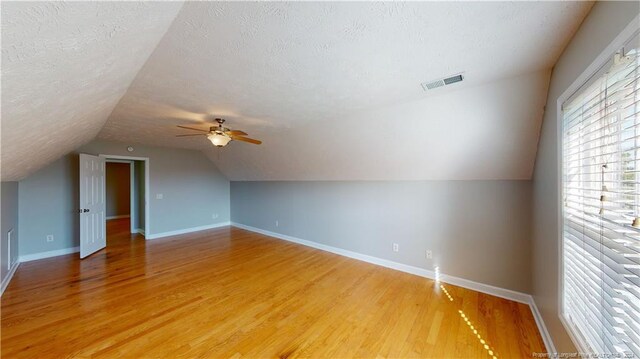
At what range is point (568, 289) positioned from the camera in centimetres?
148

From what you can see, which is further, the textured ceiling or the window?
the textured ceiling

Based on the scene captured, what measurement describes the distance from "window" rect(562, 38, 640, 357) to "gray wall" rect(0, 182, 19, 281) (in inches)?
219

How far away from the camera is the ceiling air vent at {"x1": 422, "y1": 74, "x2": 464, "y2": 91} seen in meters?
1.81

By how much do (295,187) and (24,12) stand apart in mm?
4345

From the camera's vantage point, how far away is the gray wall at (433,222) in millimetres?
2615

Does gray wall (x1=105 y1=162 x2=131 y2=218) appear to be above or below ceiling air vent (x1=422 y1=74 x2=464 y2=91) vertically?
below

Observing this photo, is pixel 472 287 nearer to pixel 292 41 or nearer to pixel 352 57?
pixel 352 57

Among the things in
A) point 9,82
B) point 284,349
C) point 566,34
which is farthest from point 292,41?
point 284,349

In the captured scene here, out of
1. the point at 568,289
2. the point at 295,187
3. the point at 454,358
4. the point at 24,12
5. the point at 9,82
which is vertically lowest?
the point at 454,358

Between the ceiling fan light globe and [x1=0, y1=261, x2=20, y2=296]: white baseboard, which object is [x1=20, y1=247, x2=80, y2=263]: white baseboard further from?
the ceiling fan light globe

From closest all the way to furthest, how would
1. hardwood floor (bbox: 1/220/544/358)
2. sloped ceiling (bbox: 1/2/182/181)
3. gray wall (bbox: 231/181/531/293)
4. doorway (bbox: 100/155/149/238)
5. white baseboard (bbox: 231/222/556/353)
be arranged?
sloped ceiling (bbox: 1/2/182/181)
hardwood floor (bbox: 1/220/544/358)
white baseboard (bbox: 231/222/556/353)
gray wall (bbox: 231/181/531/293)
doorway (bbox: 100/155/149/238)

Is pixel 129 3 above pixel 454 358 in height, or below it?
above

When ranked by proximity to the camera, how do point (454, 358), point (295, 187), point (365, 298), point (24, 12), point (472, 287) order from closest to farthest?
point (24, 12)
point (454, 358)
point (365, 298)
point (472, 287)
point (295, 187)

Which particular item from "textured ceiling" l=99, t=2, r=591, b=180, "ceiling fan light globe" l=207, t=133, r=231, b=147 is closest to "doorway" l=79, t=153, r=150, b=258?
"textured ceiling" l=99, t=2, r=591, b=180
